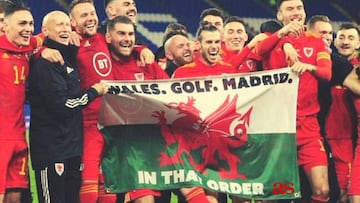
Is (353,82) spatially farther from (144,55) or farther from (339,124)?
(144,55)

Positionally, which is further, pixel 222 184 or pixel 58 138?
pixel 222 184

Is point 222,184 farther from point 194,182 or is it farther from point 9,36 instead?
point 9,36

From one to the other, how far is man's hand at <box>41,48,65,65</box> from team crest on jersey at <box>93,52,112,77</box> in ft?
2.09

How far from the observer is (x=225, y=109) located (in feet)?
26.3

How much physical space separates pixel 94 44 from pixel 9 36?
0.88 m

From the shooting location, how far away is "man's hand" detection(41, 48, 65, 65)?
730 centimetres

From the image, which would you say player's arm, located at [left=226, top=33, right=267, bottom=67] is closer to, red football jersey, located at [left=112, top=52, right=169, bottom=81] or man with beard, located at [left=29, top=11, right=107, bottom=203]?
red football jersey, located at [left=112, top=52, right=169, bottom=81]

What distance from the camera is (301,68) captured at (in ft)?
26.0

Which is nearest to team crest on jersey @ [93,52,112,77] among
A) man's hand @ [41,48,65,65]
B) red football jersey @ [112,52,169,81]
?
red football jersey @ [112,52,169,81]

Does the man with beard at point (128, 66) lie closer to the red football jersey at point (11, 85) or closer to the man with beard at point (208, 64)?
the man with beard at point (208, 64)

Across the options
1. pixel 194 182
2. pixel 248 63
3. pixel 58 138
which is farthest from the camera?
pixel 248 63

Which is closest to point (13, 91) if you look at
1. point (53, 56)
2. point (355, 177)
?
point (53, 56)

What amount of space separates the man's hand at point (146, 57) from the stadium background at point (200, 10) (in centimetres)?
1187

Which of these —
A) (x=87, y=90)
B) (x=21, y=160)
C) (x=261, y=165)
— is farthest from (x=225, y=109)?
(x=21, y=160)
